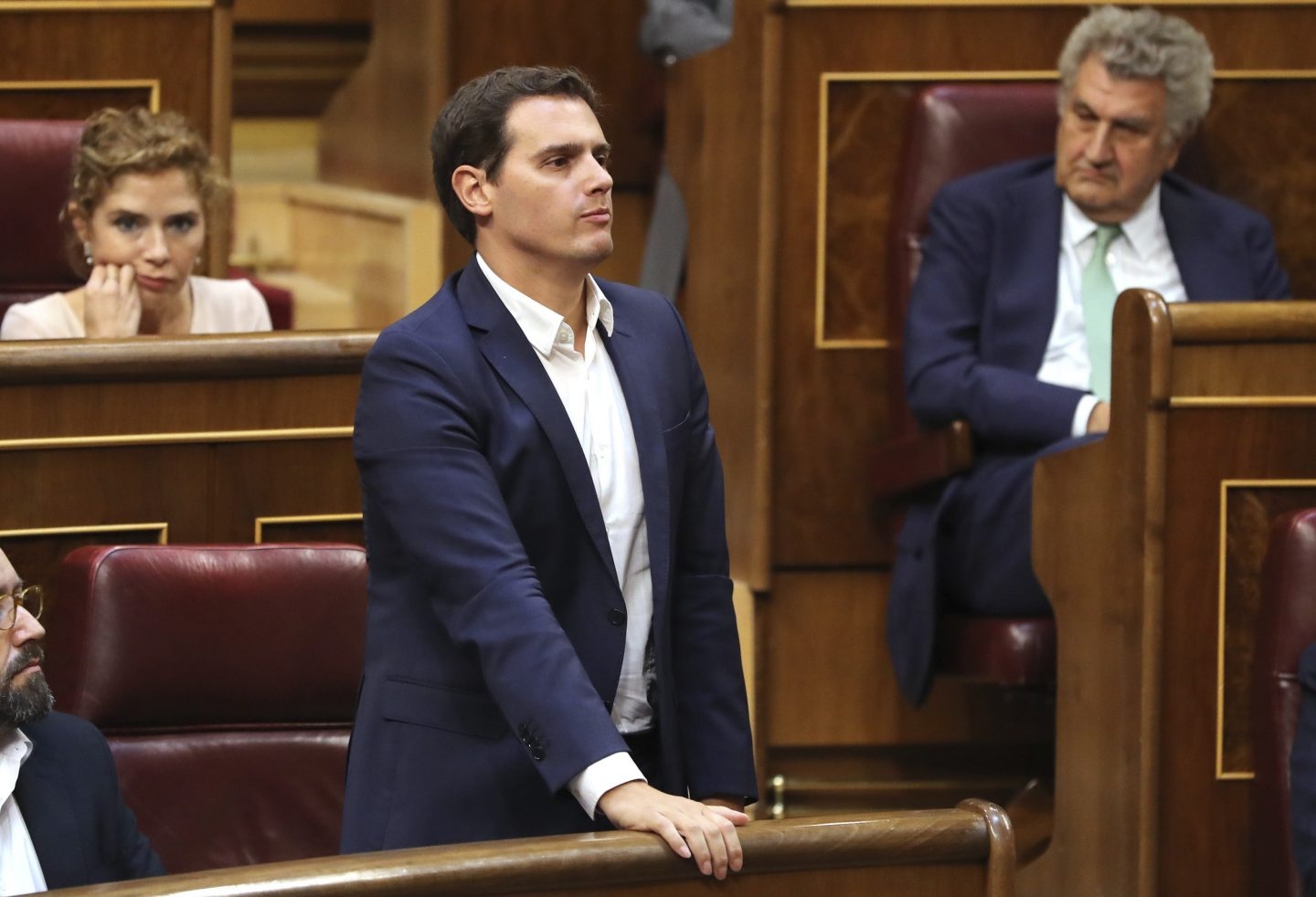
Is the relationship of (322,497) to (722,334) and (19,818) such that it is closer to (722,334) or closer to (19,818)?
(19,818)

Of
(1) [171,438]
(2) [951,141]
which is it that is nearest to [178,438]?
(1) [171,438]

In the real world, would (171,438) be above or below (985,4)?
below

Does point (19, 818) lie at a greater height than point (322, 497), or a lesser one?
lesser

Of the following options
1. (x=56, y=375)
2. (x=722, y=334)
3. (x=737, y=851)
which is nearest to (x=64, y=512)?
(x=56, y=375)

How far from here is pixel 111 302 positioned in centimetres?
164

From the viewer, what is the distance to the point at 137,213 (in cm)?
168

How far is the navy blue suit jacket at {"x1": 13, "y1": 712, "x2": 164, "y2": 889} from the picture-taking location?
1019mm

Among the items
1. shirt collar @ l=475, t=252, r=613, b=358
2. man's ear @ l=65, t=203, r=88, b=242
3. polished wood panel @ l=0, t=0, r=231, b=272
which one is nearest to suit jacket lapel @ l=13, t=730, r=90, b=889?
shirt collar @ l=475, t=252, r=613, b=358

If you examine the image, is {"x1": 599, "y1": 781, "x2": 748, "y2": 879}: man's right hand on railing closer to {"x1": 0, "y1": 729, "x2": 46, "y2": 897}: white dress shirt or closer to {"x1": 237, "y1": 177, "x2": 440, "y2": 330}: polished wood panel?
{"x1": 0, "y1": 729, "x2": 46, "y2": 897}: white dress shirt

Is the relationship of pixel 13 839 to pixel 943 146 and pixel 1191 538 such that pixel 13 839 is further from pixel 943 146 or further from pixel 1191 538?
pixel 943 146

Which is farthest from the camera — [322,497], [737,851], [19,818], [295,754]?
[322,497]

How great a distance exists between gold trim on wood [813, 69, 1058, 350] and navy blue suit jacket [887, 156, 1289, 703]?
0.32 ft

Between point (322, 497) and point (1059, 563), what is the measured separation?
0.50 metres

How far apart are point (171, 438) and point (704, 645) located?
0.45 metres
